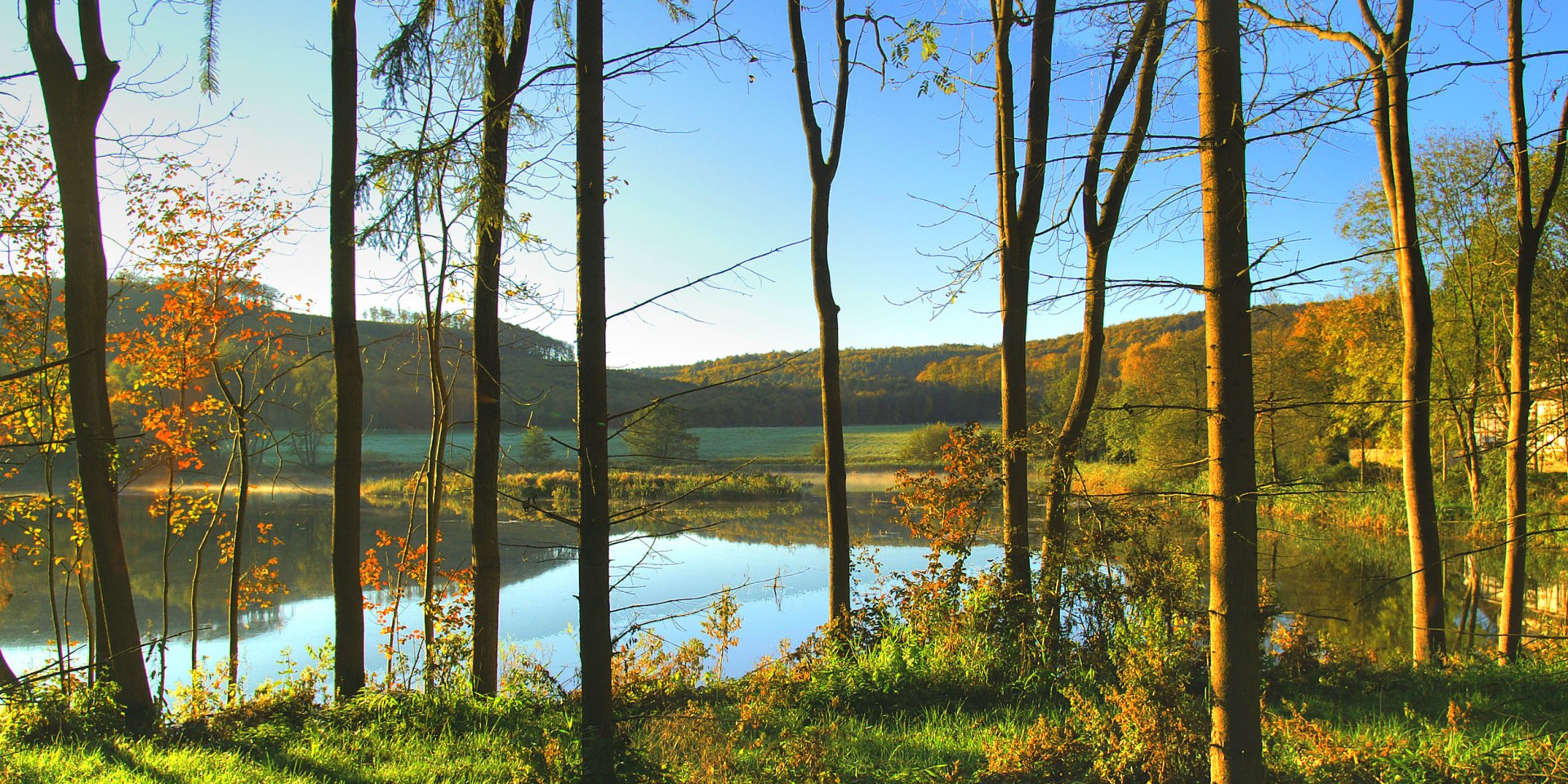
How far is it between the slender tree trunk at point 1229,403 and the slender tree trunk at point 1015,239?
3.52 metres

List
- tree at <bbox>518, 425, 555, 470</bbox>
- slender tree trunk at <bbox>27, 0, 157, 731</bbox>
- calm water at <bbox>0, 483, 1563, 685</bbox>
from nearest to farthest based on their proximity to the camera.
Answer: slender tree trunk at <bbox>27, 0, 157, 731</bbox> → calm water at <bbox>0, 483, 1563, 685</bbox> → tree at <bbox>518, 425, 555, 470</bbox>

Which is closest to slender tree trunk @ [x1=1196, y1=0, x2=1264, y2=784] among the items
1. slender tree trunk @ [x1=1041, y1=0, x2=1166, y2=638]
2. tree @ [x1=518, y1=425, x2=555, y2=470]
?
slender tree trunk @ [x1=1041, y1=0, x2=1166, y2=638]

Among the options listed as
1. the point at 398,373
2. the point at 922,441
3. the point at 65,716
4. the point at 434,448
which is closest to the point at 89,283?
the point at 434,448

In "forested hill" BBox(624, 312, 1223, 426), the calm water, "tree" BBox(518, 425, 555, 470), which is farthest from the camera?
"forested hill" BBox(624, 312, 1223, 426)

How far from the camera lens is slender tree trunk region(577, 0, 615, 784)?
329 centimetres

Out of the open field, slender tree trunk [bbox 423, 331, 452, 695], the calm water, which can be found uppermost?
slender tree trunk [bbox 423, 331, 452, 695]

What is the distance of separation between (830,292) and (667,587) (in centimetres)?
657

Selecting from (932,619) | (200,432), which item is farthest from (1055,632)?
(200,432)

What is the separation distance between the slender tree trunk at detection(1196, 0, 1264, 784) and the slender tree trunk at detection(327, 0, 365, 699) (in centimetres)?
579

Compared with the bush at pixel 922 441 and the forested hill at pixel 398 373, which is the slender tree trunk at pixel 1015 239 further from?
the bush at pixel 922 441

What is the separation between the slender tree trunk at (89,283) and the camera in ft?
18.6

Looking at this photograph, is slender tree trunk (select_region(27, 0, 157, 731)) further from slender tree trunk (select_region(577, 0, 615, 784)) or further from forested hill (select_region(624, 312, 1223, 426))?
forested hill (select_region(624, 312, 1223, 426))

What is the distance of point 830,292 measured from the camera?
7.71 metres

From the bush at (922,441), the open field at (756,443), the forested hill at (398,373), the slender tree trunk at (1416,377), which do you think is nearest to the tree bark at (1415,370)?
the slender tree trunk at (1416,377)
